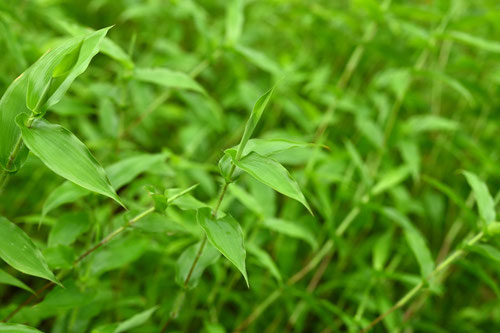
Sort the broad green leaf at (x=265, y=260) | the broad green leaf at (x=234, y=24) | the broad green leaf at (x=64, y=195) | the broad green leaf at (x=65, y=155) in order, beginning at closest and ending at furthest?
the broad green leaf at (x=65, y=155), the broad green leaf at (x=64, y=195), the broad green leaf at (x=265, y=260), the broad green leaf at (x=234, y=24)

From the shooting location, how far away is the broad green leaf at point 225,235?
577 mm

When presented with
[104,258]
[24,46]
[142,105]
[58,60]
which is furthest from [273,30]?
[58,60]

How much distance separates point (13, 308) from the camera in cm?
81

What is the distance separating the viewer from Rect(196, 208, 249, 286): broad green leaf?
0.58 m

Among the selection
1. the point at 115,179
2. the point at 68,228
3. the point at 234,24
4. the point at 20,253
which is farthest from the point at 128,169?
the point at 234,24

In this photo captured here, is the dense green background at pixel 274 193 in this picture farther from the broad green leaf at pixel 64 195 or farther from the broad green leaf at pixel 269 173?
the broad green leaf at pixel 269 173

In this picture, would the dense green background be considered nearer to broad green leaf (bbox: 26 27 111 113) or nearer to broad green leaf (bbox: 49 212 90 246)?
broad green leaf (bbox: 49 212 90 246)

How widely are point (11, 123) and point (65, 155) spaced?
10cm

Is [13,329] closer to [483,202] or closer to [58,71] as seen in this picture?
[58,71]

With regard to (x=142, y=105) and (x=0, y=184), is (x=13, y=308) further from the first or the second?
(x=142, y=105)

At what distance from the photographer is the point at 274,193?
1.34 m

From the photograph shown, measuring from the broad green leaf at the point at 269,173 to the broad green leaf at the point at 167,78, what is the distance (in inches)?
13.8

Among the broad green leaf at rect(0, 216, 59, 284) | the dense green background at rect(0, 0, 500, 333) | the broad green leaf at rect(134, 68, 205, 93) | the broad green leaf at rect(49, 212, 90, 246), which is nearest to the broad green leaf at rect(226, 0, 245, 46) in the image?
the dense green background at rect(0, 0, 500, 333)

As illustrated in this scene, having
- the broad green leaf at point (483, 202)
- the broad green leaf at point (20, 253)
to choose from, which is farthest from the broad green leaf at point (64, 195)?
the broad green leaf at point (483, 202)
